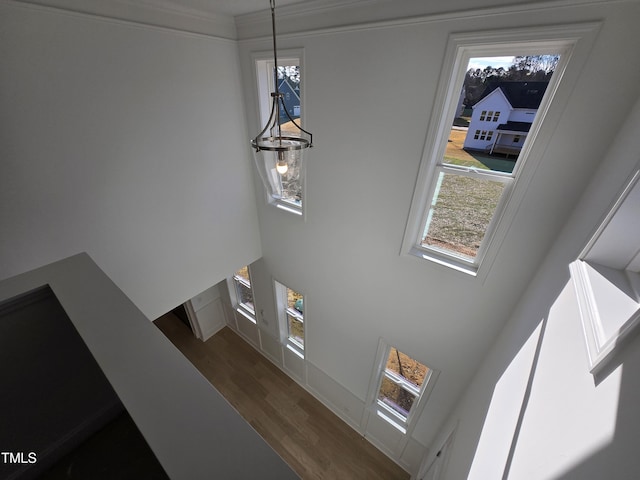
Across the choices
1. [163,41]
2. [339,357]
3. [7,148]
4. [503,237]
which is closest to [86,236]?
[7,148]

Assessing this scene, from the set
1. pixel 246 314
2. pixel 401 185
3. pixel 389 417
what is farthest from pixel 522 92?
pixel 246 314

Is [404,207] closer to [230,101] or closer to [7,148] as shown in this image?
[230,101]

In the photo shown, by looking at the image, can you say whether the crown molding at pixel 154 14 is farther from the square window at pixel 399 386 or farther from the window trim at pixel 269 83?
the square window at pixel 399 386

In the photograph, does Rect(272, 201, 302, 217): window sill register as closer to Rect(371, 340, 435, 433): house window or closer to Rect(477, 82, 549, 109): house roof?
Rect(371, 340, 435, 433): house window

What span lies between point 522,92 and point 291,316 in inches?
148

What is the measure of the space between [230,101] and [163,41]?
73 centimetres

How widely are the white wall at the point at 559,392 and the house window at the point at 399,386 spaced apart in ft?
3.35

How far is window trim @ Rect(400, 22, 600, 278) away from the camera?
4.58 ft

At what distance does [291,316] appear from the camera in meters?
4.14

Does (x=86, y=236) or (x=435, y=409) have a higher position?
(x=86, y=236)

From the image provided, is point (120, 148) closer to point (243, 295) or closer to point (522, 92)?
point (522, 92)

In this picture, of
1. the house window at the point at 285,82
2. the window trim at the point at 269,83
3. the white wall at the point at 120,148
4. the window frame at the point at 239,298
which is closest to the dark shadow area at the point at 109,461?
the white wall at the point at 120,148

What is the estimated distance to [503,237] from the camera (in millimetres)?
1845

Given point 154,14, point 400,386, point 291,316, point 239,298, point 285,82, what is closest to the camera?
point 154,14
